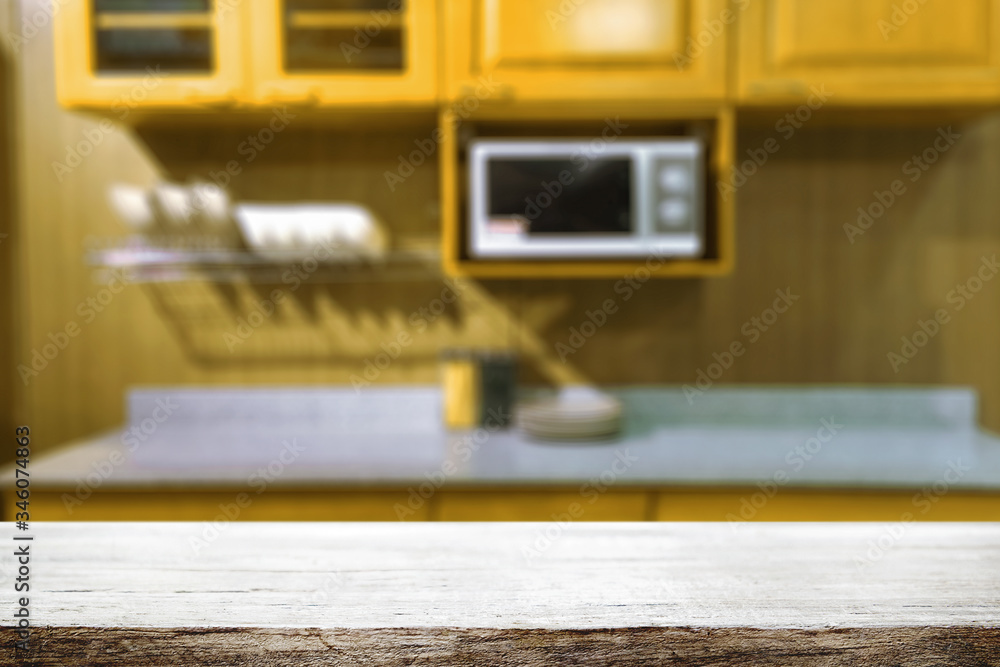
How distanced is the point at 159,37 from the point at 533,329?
1.19 metres

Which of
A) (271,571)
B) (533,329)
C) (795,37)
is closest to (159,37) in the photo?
(533,329)

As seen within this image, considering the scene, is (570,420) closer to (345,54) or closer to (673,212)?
(673,212)

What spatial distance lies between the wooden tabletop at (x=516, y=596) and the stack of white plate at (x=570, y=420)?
1271 mm

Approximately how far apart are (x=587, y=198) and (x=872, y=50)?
728mm

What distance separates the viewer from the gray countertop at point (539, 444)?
1.60 metres

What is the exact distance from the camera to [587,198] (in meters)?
1.82

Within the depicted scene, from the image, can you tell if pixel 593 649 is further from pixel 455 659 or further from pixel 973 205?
pixel 973 205

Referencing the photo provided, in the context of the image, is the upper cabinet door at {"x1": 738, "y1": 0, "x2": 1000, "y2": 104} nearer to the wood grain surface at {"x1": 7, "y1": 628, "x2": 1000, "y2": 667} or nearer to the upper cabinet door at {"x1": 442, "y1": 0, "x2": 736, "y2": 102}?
the upper cabinet door at {"x1": 442, "y1": 0, "x2": 736, "y2": 102}

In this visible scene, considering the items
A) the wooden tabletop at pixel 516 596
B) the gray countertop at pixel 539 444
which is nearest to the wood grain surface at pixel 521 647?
the wooden tabletop at pixel 516 596

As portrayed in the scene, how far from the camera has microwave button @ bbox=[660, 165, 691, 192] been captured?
180 cm

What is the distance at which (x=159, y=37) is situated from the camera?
5.95ft

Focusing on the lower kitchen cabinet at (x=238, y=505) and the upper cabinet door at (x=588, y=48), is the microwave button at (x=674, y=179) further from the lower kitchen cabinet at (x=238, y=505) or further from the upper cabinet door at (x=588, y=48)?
the lower kitchen cabinet at (x=238, y=505)

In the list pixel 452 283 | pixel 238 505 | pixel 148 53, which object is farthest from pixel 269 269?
pixel 238 505

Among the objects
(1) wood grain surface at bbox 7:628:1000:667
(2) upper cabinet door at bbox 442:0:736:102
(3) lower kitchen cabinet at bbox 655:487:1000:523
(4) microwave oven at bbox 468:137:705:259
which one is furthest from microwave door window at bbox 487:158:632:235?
(1) wood grain surface at bbox 7:628:1000:667
